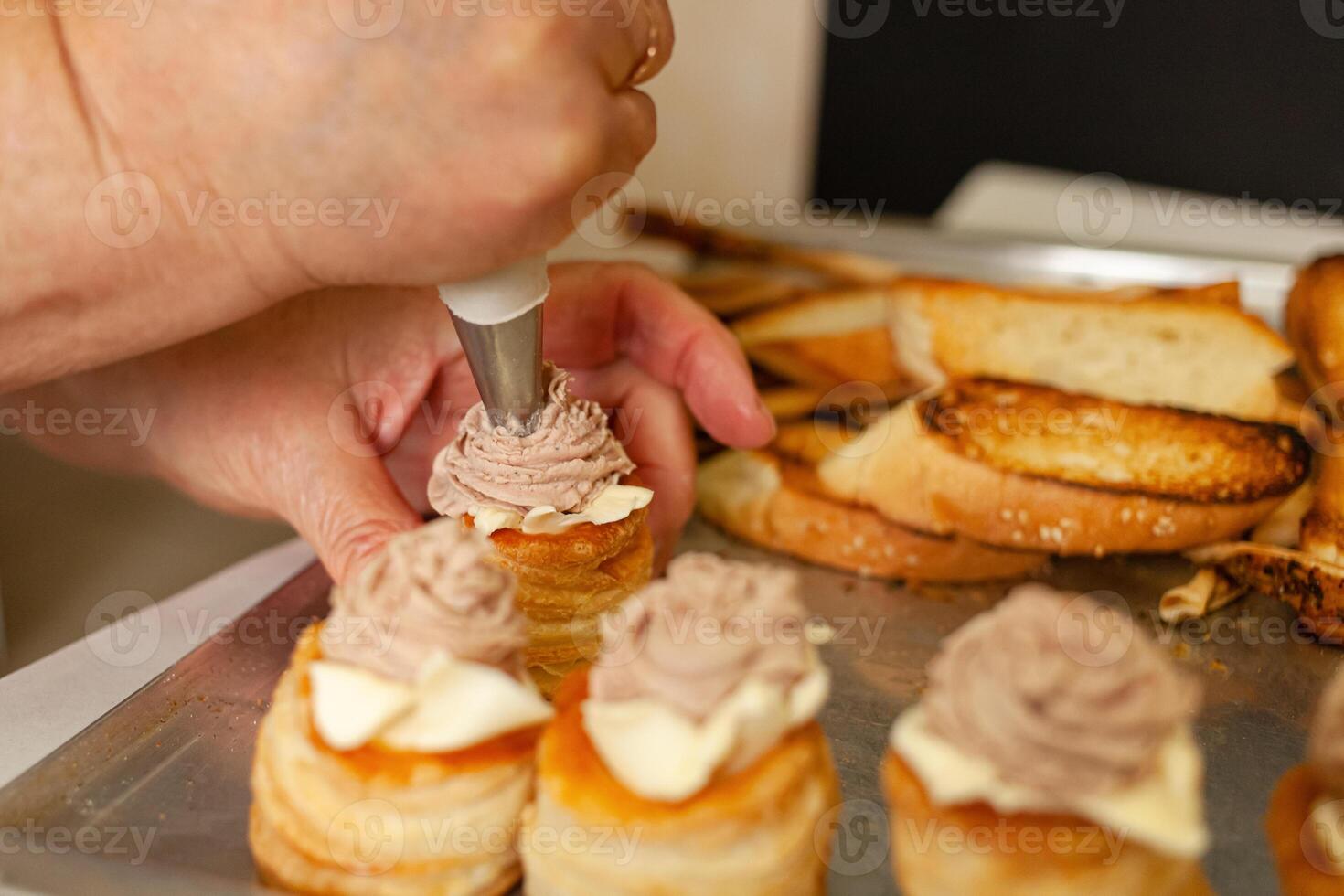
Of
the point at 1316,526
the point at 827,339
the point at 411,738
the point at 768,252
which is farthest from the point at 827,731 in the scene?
the point at 768,252

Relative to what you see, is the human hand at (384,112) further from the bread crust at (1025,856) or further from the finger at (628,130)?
the bread crust at (1025,856)

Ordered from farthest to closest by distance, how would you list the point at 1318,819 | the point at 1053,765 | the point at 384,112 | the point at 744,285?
1. the point at 744,285
2. the point at 384,112
3. the point at 1318,819
4. the point at 1053,765

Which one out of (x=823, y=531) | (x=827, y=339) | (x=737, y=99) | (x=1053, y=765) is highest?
(x=1053, y=765)

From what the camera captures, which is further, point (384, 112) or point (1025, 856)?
point (384, 112)

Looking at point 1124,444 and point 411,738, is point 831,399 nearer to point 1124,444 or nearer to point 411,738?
point 1124,444

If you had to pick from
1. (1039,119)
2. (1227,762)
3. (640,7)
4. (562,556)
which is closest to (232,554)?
(562,556)

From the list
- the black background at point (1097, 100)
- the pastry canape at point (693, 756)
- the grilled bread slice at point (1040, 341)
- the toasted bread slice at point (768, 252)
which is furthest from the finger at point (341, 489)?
the black background at point (1097, 100)

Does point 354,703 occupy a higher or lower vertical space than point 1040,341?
higher

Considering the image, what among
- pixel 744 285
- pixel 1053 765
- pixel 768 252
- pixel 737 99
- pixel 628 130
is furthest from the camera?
pixel 737 99
